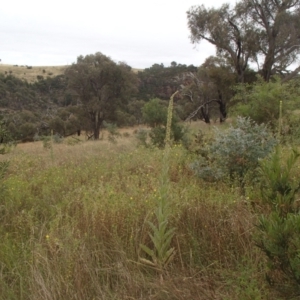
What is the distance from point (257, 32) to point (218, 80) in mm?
3555

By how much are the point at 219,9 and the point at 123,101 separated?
1204 centimetres

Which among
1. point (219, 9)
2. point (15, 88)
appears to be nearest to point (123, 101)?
point (219, 9)

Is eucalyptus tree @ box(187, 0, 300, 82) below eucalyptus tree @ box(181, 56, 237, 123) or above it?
above

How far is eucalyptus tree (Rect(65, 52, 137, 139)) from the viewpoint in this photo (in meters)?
26.2

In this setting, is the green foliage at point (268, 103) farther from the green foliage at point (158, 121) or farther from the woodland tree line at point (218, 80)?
the green foliage at point (158, 121)

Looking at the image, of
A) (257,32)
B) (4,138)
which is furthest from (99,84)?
(4,138)

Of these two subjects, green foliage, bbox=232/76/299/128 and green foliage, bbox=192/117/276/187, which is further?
green foliage, bbox=232/76/299/128

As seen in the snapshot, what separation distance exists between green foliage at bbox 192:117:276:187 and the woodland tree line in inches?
211

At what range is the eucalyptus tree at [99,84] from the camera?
26.2m

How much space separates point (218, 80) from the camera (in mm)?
20203

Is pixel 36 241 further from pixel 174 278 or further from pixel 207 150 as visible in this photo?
pixel 207 150

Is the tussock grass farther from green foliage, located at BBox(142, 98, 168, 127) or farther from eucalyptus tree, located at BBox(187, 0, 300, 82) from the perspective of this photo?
eucalyptus tree, located at BBox(187, 0, 300, 82)

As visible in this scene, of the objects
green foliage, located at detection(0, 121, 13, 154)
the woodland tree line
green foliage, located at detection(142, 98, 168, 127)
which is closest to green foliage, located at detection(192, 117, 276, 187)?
green foliage, located at detection(0, 121, 13, 154)

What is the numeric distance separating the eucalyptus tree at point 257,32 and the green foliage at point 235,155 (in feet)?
48.9
